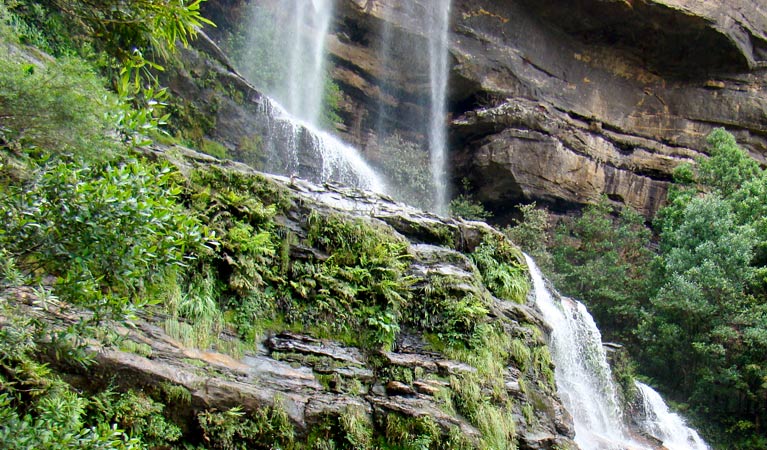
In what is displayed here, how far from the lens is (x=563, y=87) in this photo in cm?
2302

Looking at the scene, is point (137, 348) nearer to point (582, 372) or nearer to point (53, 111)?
point (53, 111)

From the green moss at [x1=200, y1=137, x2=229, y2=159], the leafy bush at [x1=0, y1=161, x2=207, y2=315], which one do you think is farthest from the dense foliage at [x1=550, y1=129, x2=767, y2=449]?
the leafy bush at [x1=0, y1=161, x2=207, y2=315]

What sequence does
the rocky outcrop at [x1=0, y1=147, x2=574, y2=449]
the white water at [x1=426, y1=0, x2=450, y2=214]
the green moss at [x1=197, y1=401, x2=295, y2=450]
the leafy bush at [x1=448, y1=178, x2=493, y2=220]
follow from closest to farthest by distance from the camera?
the rocky outcrop at [x1=0, y1=147, x2=574, y2=449] < the green moss at [x1=197, y1=401, x2=295, y2=450] < the leafy bush at [x1=448, y1=178, x2=493, y2=220] < the white water at [x1=426, y1=0, x2=450, y2=214]

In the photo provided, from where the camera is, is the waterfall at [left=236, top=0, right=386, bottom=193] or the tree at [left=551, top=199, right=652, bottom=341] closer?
the waterfall at [left=236, top=0, right=386, bottom=193]

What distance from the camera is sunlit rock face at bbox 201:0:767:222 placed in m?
21.1

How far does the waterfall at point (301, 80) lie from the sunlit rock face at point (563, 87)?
2.64ft

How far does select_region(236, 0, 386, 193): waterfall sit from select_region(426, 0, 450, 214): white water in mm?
3254

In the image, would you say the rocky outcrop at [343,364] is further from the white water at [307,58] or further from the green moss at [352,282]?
the white water at [307,58]

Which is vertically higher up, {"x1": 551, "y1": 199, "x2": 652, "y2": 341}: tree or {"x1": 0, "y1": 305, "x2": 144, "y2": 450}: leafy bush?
{"x1": 551, "y1": 199, "x2": 652, "y2": 341}: tree

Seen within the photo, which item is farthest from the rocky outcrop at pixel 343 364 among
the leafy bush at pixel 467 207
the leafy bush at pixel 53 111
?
the leafy bush at pixel 467 207

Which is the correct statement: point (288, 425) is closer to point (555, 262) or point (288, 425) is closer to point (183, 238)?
point (183, 238)

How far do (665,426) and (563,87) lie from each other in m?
13.4

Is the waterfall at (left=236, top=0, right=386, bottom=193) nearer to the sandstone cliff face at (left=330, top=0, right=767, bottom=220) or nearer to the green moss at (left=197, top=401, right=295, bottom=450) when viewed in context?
the sandstone cliff face at (left=330, top=0, right=767, bottom=220)

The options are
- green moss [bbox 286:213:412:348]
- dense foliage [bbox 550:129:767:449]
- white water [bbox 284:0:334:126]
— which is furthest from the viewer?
white water [bbox 284:0:334:126]
